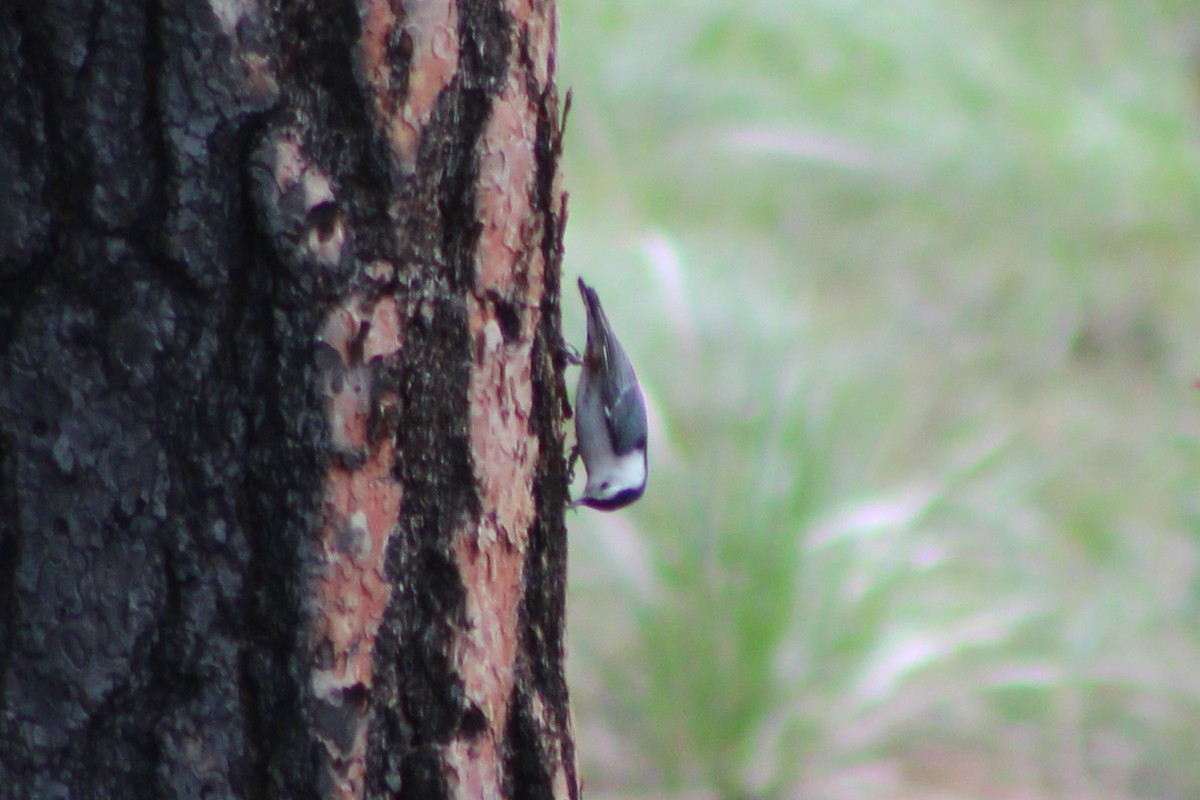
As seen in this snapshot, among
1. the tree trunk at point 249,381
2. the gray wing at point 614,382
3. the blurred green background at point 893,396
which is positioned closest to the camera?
the tree trunk at point 249,381

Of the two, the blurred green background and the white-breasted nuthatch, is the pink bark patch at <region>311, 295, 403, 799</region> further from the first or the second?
the blurred green background

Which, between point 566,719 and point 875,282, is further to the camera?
point 875,282

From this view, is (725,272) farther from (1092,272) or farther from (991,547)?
(1092,272)

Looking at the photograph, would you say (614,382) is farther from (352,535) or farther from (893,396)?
(893,396)

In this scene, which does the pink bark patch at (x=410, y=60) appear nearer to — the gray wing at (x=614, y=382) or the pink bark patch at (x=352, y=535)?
the pink bark patch at (x=352, y=535)

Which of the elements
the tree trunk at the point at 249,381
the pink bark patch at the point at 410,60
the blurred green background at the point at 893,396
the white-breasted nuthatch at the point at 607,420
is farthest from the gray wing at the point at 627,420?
the blurred green background at the point at 893,396

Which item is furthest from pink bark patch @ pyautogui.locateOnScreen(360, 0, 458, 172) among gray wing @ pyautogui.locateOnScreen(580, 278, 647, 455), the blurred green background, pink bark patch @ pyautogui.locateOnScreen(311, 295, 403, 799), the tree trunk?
the blurred green background

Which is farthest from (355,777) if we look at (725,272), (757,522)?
(725,272)
